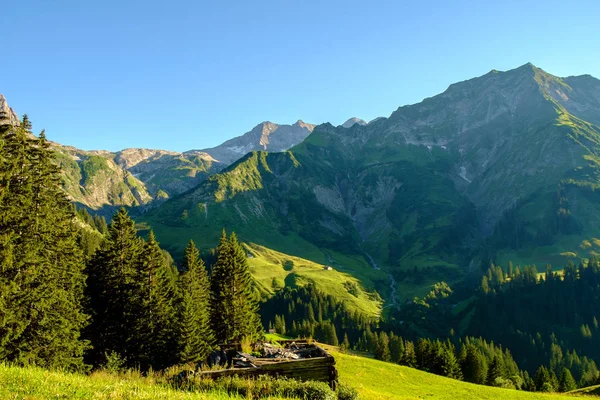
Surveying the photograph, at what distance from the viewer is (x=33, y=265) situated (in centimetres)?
3472

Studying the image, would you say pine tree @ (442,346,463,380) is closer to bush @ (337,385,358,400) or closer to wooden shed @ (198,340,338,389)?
wooden shed @ (198,340,338,389)

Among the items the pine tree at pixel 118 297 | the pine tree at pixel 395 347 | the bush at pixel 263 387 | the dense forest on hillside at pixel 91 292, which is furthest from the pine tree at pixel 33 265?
the pine tree at pixel 395 347

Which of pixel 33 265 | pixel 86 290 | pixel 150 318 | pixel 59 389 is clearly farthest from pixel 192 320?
pixel 59 389

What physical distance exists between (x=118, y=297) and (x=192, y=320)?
415 inches

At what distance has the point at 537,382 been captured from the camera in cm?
9444

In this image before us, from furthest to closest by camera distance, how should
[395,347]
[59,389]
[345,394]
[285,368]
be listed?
[395,347], [285,368], [345,394], [59,389]

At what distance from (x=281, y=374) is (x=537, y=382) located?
10044cm

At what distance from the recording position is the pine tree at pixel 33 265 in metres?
32.5

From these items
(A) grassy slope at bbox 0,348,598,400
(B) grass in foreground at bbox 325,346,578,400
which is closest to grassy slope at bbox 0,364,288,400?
(A) grassy slope at bbox 0,348,598,400

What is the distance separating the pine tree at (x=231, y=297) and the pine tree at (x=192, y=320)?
6.56 ft

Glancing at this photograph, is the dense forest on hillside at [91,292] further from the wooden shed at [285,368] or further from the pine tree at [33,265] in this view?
the wooden shed at [285,368]

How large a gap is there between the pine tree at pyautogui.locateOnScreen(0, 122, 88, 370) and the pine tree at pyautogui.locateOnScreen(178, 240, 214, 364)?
1398 centimetres

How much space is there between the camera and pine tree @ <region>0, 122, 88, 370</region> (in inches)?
1280

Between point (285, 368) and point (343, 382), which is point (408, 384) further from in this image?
point (285, 368)
